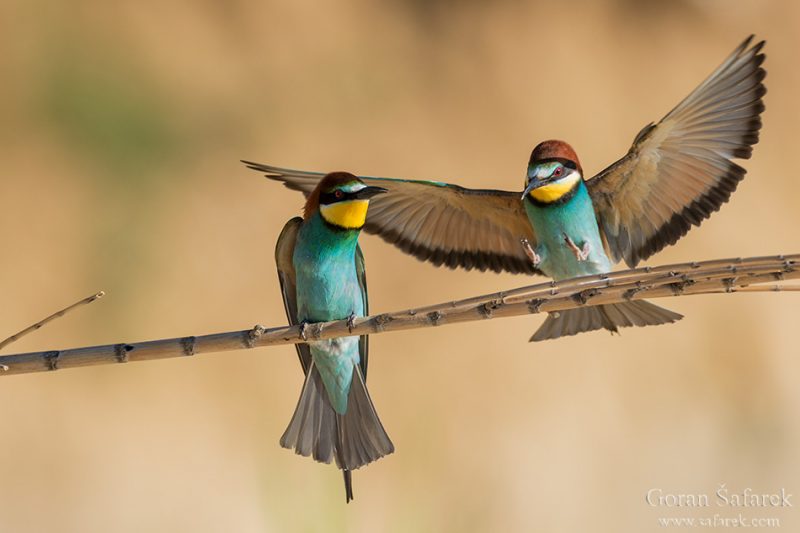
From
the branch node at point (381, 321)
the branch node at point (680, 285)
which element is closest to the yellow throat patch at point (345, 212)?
the branch node at point (381, 321)

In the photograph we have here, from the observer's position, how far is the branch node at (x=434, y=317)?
1056 mm

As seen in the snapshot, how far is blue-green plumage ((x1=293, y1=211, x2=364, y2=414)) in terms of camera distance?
65.6 inches

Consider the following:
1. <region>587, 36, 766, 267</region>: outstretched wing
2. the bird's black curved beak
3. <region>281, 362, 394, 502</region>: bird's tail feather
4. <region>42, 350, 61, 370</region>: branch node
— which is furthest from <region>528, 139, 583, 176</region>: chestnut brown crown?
<region>42, 350, 61, 370</region>: branch node

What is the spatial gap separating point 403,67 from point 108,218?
39.0 inches

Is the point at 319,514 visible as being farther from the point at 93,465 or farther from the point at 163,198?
the point at 163,198

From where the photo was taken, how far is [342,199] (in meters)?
1.60

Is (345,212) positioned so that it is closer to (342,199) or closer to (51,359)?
(342,199)

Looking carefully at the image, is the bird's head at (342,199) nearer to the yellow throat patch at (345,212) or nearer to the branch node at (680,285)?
the yellow throat patch at (345,212)

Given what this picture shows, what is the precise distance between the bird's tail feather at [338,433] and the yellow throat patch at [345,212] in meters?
0.28

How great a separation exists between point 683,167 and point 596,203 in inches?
6.4

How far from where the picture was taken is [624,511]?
3.00 metres

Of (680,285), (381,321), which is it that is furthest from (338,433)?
(680,285)

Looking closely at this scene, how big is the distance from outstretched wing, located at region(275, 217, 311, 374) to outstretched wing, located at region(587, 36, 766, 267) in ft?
1.72

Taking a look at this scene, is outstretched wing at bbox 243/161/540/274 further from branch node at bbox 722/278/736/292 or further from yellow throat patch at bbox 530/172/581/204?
branch node at bbox 722/278/736/292
